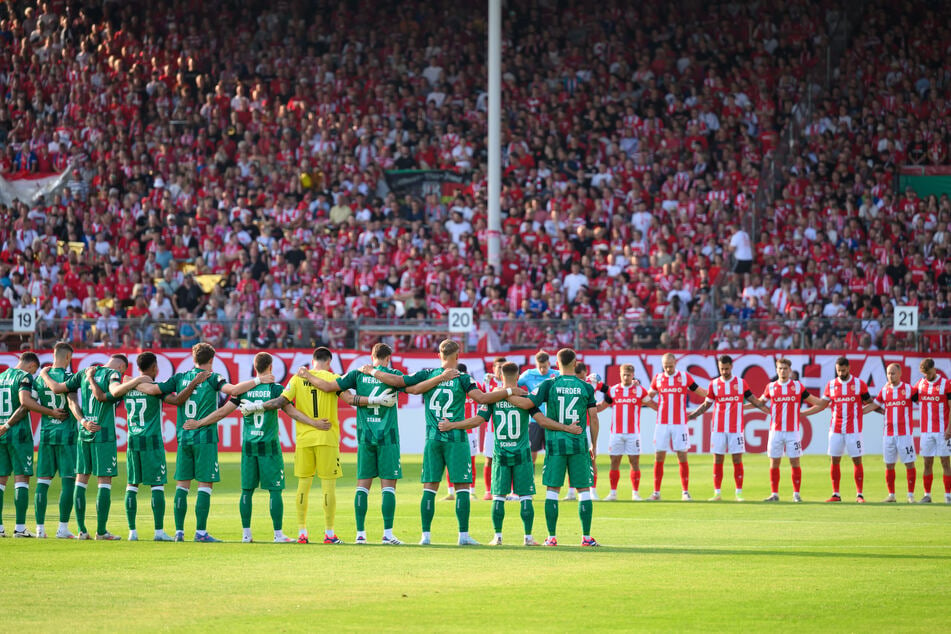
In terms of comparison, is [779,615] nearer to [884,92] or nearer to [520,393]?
[520,393]

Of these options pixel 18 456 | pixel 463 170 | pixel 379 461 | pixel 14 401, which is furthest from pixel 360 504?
pixel 463 170

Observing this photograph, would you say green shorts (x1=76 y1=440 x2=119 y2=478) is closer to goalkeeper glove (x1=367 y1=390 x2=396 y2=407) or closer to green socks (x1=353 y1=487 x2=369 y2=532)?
green socks (x1=353 y1=487 x2=369 y2=532)

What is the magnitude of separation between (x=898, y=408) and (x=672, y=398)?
3.57m

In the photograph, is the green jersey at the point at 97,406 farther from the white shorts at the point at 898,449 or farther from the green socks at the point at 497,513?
the white shorts at the point at 898,449

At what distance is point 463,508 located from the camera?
1537cm

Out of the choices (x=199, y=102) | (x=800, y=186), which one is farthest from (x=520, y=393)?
(x=199, y=102)

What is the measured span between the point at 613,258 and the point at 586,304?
2.41m

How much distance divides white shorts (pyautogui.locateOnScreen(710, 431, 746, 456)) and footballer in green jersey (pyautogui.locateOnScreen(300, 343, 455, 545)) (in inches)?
329

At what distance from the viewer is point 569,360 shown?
610 inches

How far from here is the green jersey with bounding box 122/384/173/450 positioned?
1591cm

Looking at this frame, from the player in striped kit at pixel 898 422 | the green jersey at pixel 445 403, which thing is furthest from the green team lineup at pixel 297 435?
the player in striped kit at pixel 898 422

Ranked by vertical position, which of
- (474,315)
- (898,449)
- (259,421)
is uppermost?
(474,315)

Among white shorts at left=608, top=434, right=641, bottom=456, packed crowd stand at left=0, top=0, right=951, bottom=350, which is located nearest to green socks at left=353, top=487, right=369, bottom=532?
white shorts at left=608, top=434, right=641, bottom=456

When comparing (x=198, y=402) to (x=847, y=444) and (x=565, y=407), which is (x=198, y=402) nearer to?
(x=565, y=407)
